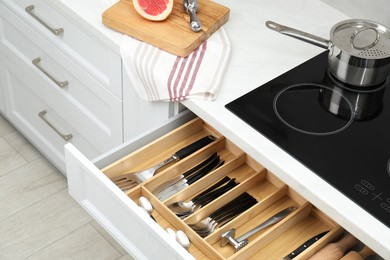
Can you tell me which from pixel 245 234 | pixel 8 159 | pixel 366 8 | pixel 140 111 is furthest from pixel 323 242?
pixel 8 159

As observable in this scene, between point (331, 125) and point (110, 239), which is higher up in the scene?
point (331, 125)

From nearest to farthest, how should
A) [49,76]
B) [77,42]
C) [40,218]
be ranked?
1. [77,42]
2. [49,76]
3. [40,218]

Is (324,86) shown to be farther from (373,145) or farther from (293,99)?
(373,145)

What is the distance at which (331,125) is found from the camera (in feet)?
5.19

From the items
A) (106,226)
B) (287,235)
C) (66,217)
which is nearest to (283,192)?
(287,235)

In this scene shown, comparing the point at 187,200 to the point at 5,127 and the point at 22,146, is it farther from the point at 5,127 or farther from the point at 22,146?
the point at 5,127

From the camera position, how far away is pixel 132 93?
1.83 meters

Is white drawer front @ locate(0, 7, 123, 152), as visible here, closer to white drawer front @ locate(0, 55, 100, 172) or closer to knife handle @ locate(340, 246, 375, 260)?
white drawer front @ locate(0, 55, 100, 172)

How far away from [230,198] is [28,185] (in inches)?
46.5

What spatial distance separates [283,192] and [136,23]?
21.7 inches

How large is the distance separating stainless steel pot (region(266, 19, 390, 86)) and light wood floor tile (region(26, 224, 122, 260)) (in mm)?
1033

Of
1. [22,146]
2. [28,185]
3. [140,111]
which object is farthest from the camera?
[22,146]

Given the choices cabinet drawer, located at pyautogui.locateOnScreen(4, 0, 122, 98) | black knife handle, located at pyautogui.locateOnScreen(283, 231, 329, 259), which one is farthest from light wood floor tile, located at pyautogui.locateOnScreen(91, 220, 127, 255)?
black knife handle, located at pyautogui.locateOnScreen(283, 231, 329, 259)

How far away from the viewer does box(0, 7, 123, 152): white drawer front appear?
2.00 m
